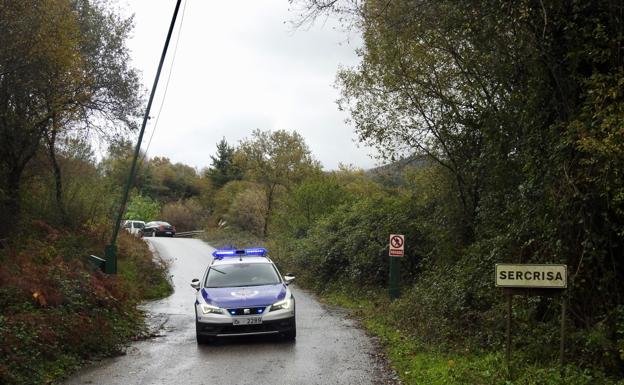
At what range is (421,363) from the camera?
9016 millimetres

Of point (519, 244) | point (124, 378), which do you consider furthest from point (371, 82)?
point (124, 378)

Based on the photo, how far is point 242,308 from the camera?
35.8 ft

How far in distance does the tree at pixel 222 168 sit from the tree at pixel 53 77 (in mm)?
52329

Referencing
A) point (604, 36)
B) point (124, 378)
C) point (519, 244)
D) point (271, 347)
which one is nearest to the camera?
point (604, 36)

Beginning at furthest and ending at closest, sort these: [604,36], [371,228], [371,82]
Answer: [371,228], [371,82], [604,36]

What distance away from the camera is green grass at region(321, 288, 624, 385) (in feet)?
22.9

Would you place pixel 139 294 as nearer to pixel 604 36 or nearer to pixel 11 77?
pixel 11 77

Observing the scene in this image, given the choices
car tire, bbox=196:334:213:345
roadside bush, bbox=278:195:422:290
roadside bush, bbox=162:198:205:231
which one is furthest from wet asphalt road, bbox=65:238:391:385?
roadside bush, bbox=162:198:205:231

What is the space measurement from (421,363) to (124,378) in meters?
4.23

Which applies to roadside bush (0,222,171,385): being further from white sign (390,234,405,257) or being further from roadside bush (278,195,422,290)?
roadside bush (278,195,422,290)

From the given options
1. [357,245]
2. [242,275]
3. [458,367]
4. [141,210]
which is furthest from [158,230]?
[458,367]

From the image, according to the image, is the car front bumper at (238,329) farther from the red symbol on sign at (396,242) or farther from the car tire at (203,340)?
the red symbol on sign at (396,242)

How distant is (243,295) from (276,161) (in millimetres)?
37263

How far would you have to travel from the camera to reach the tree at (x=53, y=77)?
13852 millimetres
